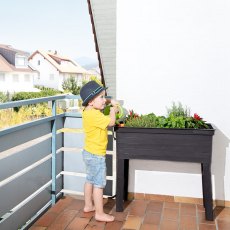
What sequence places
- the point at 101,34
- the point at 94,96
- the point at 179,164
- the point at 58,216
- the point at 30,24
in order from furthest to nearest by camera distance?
the point at 30,24 < the point at 101,34 < the point at 179,164 < the point at 58,216 < the point at 94,96

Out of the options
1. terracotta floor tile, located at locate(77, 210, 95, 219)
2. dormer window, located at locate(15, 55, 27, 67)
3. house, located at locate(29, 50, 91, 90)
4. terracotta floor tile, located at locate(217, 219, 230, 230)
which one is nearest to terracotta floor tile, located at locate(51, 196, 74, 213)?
terracotta floor tile, located at locate(77, 210, 95, 219)

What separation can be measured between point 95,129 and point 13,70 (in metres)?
51.6

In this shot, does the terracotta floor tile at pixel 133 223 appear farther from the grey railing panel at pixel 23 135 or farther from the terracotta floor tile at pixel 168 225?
the grey railing panel at pixel 23 135

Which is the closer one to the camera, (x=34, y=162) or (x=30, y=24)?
(x=34, y=162)

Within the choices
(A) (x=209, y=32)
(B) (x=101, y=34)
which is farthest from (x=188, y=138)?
(B) (x=101, y=34)

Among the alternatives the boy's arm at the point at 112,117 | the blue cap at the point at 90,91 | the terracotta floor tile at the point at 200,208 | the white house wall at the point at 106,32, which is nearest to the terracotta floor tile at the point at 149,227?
the terracotta floor tile at the point at 200,208

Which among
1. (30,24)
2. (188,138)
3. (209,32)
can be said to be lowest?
(188,138)

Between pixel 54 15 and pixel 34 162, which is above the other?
pixel 54 15

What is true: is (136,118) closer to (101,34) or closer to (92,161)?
(92,161)

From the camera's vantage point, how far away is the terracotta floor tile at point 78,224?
3067 mm

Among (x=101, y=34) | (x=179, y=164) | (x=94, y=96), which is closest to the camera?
(x=94, y=96)

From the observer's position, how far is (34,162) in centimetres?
321

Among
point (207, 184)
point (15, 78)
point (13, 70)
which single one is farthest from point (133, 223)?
point (15, 78)

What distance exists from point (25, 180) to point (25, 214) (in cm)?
29
